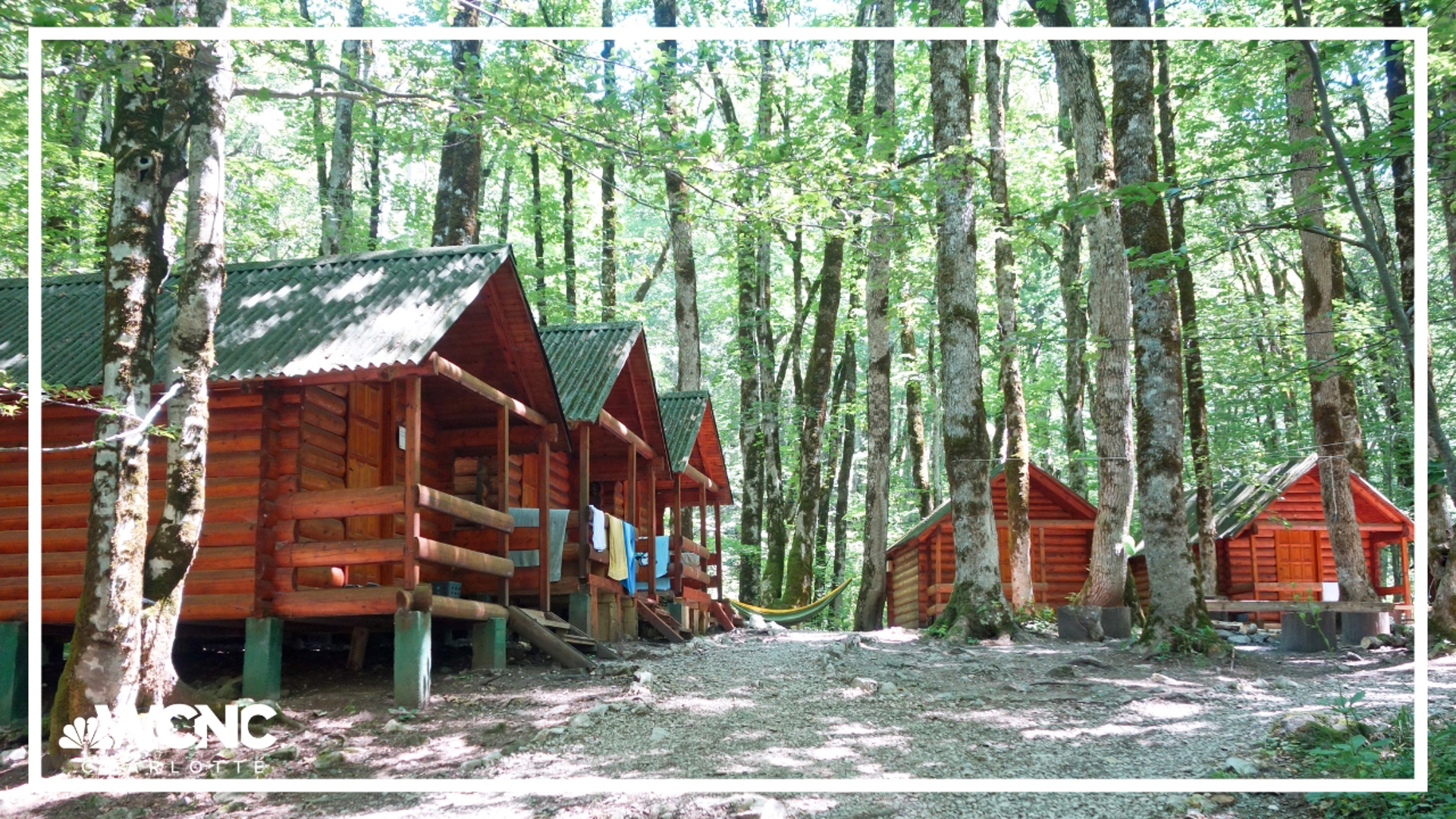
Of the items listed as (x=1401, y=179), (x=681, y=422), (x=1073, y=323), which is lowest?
(x=681, y=422)

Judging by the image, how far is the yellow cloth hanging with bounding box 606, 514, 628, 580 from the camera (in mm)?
14250

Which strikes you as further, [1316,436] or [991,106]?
[991,106]

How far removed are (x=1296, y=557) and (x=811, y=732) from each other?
2179 cm

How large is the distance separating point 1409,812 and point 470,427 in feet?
34.1

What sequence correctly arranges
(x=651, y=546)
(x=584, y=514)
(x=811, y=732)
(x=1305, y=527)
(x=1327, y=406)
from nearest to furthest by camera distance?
(x=811, y=732) → (x=584, y=514) → (x=1327, y=406) → (x=651, y=546) → (x=1305, y=527)

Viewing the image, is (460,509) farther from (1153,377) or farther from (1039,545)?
(1039,545)

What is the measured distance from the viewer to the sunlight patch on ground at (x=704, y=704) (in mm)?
8750

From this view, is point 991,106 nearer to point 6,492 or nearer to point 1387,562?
point 6,492

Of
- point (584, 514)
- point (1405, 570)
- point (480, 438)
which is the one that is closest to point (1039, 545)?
point (1405, 570)

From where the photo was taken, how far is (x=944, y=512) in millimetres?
23812

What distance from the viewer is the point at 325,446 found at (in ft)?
35.6

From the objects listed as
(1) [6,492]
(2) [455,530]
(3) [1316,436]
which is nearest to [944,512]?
(3) [1316,436]

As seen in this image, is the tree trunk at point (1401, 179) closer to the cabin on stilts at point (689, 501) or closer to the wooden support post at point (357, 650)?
the cabin on stilts at point (689, 501)

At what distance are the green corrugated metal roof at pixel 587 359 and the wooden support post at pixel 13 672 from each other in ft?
19.3
